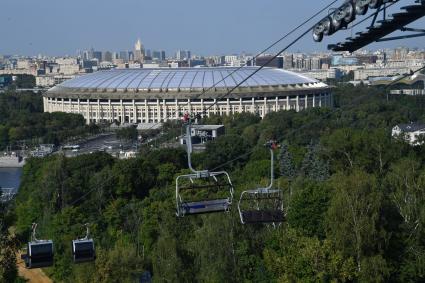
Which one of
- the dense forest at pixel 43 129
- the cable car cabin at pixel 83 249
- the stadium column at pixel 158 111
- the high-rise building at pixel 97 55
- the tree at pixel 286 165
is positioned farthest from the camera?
the high-rise building at pixel 97 55

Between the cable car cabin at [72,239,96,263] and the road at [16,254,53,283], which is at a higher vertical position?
the cable car cabin at [72,239,96,263]

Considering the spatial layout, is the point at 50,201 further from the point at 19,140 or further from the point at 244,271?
the point at 19,140

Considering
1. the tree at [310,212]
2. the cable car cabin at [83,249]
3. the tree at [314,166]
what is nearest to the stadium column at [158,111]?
the tree at [314,166]

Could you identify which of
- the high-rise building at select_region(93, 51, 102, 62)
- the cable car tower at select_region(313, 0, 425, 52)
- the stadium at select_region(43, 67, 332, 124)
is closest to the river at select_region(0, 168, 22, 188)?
the stadium at select_region(43, 67, 332, 124)

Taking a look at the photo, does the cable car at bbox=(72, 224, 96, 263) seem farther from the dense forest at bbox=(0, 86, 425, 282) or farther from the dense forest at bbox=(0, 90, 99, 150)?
the dense forest at bbox=(0, 90, 99, 150)

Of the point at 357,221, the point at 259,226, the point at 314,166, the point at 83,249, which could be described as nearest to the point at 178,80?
the point at 314,166

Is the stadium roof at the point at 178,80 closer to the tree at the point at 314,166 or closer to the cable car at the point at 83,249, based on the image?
the tree at the point at 314,166

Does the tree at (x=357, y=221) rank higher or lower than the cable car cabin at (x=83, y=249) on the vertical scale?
lower
